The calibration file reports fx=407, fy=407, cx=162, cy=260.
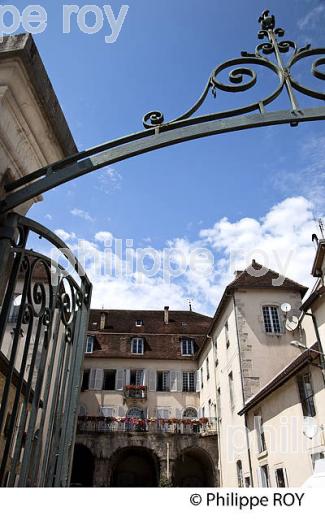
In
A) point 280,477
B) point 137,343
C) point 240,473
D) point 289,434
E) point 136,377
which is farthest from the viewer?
point 137,343

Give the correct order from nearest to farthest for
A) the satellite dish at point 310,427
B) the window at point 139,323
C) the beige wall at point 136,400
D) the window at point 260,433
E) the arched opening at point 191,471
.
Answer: the satellite dish at point 310,427, the window at point 260,433, the arched opening at point 191,471, the beige wall at point 136,400, the window at point 139,323

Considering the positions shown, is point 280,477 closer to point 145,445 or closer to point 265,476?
point 265,476

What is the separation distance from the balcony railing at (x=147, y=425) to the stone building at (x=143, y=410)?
0.06 m

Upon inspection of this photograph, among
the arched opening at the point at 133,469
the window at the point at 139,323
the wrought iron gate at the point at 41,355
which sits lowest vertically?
the wrought iron gate at the point at 41,355

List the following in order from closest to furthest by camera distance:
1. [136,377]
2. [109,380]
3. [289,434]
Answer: [289,434], [136,377], [109,380]

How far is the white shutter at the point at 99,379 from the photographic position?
27.9 meters

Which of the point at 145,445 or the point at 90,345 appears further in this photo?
the point at 90,345

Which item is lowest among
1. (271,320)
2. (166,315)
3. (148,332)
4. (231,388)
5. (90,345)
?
(231,388)

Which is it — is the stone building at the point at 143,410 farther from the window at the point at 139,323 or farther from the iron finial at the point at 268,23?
the iron finial at the point at 268,23

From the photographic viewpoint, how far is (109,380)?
28.9 meters

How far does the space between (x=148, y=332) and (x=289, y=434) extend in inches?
781

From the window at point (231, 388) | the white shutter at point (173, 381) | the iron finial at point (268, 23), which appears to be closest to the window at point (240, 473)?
the window at point (231, 388)

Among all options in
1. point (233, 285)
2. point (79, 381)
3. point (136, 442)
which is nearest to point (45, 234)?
point (79, 381)

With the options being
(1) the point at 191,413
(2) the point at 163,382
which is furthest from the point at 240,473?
(2) the point at 163,382
